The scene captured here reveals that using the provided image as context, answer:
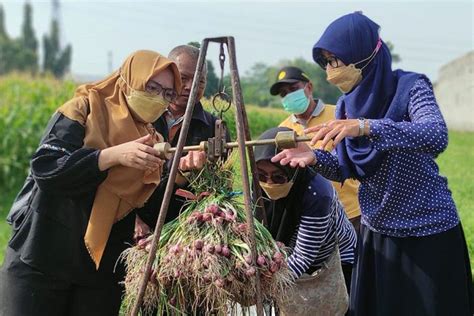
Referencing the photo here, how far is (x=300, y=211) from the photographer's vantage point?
3.00 meters

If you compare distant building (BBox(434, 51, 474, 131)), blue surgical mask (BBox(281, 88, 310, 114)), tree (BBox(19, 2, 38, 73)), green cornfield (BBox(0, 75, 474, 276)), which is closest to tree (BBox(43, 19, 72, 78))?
tree (BBox(19, 2, 38, 73))

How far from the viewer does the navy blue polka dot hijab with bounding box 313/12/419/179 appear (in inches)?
97.9

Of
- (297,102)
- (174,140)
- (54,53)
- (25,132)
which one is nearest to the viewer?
(174,140)

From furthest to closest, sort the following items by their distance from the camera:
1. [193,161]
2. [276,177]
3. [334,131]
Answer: [276,177] → [193,161] → [334,131]

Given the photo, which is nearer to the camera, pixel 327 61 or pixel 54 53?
pixel 327 61

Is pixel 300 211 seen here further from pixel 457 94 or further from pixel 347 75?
pixel 457 94

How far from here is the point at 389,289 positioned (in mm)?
2617

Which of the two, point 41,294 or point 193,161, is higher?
point 193,161

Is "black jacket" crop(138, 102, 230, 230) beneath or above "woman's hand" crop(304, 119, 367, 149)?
beneath

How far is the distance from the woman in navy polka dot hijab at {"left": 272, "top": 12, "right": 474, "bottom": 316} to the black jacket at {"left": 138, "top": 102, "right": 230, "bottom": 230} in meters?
0.57

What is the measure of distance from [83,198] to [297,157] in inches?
33.5

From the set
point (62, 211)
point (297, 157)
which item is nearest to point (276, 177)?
point (297, 157)

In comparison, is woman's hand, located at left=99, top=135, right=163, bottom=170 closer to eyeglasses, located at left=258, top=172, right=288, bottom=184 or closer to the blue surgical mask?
eyeglasses, located at left=258, top=172, right=288, bottom=184

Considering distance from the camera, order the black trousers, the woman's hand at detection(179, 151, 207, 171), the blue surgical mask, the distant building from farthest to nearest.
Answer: the distant building < the blue surgical mask < the black trousers < the woman's hand at detection(179, 151, 207, 171)
